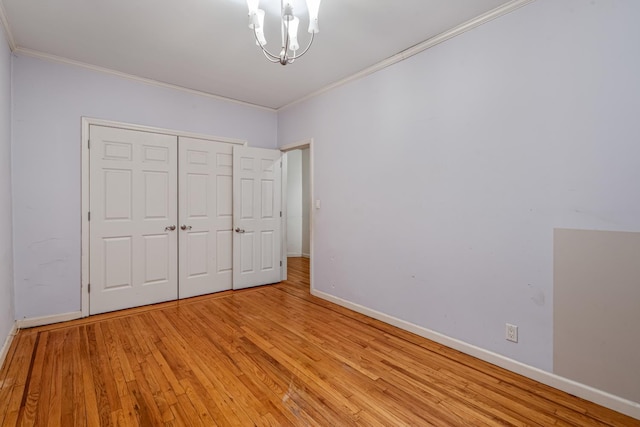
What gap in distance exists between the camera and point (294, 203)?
7.44 metres

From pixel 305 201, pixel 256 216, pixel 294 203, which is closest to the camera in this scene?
pixel 256 216

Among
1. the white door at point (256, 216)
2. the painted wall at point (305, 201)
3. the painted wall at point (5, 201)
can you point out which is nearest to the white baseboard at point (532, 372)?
the white door at point (256, 216)

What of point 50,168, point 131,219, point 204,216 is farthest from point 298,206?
point 50,168

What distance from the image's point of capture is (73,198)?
10.6 ft

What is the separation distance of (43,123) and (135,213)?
1.22 metres

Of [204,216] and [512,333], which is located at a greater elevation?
[204,216]

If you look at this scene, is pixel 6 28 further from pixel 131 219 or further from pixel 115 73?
pixel 131 219

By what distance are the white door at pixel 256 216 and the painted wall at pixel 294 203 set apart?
2.59 meters

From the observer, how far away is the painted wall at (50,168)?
9.73ft

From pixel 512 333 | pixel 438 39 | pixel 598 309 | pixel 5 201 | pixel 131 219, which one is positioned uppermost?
pixel 438 39

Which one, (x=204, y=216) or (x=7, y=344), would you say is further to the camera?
(x=204, y=216)

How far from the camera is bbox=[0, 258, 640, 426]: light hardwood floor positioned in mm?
1768

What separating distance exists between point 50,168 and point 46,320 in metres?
1.56

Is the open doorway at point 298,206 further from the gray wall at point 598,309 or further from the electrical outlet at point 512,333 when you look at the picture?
the gray wall at point 598,309
